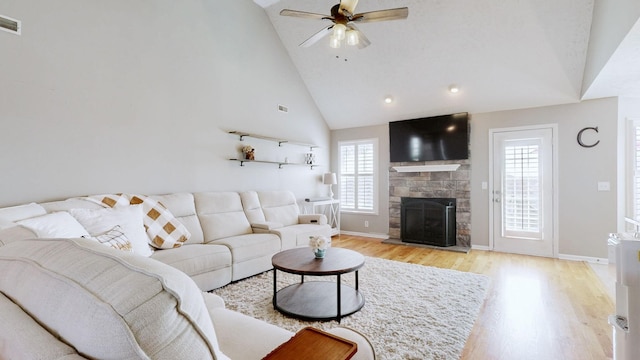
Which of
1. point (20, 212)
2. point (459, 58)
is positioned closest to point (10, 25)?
point (20, 212)

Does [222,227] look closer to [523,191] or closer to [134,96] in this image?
[134,96]

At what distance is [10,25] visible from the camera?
2621mm

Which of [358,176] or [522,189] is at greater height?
[358,176]

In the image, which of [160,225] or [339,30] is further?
[160,225]

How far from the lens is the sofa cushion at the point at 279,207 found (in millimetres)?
4789

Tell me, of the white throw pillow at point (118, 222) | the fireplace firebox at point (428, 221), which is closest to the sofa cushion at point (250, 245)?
the white throw pillow at point (118, 222)

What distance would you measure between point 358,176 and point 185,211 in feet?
12.7

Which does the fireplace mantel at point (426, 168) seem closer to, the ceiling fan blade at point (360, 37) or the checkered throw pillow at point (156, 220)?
the ceiling fan blade at point (360, 37)

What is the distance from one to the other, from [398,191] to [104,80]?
4.98 metres

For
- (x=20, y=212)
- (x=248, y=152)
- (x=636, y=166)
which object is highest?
(x=248, y=152)

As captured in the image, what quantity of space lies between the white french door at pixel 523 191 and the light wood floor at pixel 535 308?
13.4 inches

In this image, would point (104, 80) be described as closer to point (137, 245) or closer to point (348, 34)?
point (137, 245)

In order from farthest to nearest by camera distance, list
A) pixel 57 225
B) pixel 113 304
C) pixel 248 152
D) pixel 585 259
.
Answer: pixel 248 152
pixel 585 259
pixel 57 225
pixel 113 304

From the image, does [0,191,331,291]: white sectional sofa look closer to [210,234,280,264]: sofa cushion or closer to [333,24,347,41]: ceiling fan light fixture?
[210,234,280,264]: sofa cushion
